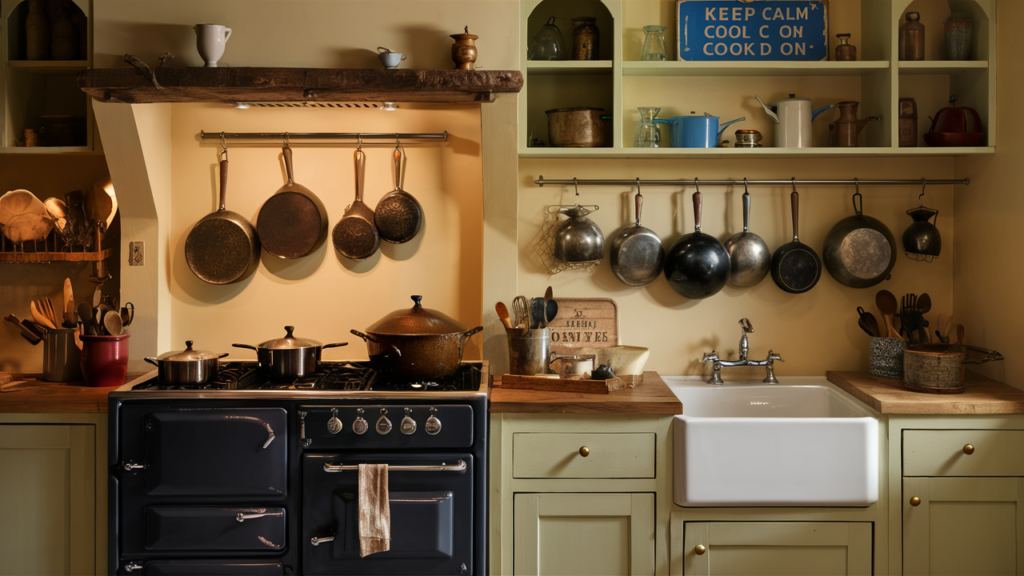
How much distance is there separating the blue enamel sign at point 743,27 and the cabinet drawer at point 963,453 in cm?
137

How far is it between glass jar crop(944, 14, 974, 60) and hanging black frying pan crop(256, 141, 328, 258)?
7.57 feet

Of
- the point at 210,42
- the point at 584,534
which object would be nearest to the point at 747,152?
the point at 584,534

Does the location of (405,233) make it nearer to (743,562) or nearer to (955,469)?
(743,562)

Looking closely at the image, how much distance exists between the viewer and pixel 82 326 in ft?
7.93

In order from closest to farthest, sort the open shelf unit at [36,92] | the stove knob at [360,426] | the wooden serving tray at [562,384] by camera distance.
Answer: the stove knob at [360,426] < the wooden serving tray at [562,384] < the open shelf unit at [36,92]

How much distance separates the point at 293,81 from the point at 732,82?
156cm

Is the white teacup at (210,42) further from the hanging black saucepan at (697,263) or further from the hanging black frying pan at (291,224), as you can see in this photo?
the hanging black saucepan at (697,263)

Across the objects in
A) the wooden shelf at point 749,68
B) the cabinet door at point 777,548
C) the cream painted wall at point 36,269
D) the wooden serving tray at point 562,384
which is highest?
the wooden shelf at point 749,68

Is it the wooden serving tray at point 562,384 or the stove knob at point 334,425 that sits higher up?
the wooden serving tray at point 562,384

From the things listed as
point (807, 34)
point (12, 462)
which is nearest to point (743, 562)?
point (807, 34)

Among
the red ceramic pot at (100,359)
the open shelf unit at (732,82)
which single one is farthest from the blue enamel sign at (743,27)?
the red ceramic pot at (100,359)

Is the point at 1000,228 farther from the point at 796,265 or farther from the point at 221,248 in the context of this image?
the point at 221,248

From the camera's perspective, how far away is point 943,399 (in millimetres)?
2180

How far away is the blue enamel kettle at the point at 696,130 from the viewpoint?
246cm
